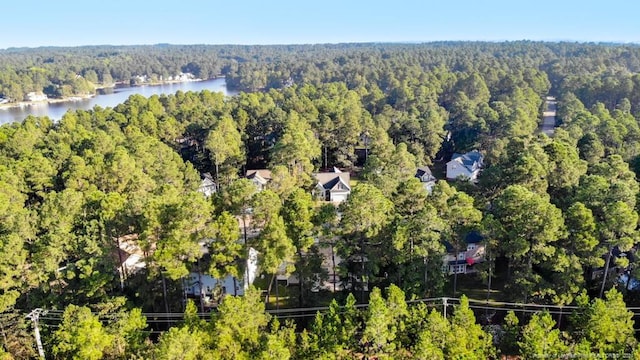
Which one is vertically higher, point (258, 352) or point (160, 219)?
point (160, 219)

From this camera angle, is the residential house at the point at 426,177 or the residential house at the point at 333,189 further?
the residential house at the point at 426,177

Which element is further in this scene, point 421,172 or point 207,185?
point 421,172

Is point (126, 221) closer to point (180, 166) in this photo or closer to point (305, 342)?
point (305, 342)

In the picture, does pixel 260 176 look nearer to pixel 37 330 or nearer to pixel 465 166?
pixel 465 166

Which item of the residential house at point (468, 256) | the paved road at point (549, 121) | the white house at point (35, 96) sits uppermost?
the white house at point (35, 96)

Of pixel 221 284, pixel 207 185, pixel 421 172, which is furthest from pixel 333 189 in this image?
pixel 221 284

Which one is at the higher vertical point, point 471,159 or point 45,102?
point 45,102

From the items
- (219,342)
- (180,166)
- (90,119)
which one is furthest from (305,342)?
(90,119)

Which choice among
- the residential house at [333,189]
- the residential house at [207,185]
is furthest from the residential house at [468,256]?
the residential house at [207,185]

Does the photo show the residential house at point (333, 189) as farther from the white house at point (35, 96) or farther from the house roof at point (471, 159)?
the white house at point (35, 96)

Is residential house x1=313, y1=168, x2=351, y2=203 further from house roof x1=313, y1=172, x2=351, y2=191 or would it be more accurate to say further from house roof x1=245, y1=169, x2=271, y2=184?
house roof x1=245, y1=169, x2=271, y2=184

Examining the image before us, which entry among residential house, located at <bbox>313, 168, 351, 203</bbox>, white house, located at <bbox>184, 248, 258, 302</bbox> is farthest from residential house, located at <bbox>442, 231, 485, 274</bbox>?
residential house, located at <bbox>313, 168, 351, 203</bbox>
